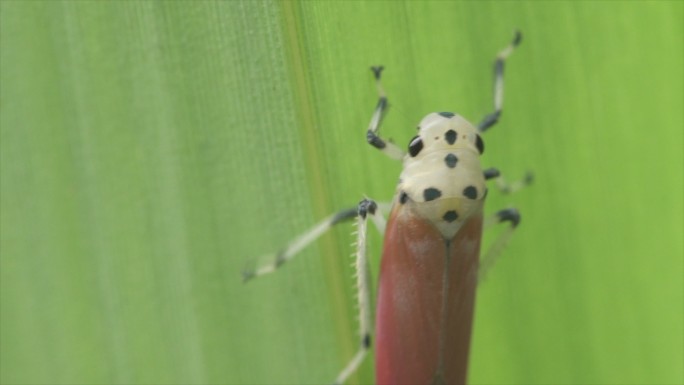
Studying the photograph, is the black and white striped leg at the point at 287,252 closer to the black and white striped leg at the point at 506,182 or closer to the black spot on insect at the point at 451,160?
the black spot on insect at the point at 451,160

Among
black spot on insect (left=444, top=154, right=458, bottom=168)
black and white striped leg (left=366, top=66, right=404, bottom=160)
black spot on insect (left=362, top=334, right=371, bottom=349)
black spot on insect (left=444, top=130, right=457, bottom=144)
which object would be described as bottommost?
black spot on insect (left=362, top=334, right=371, bottom=349)

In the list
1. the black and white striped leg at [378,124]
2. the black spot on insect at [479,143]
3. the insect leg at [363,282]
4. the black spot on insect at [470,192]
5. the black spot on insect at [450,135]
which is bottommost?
the insect leg at [363,282]

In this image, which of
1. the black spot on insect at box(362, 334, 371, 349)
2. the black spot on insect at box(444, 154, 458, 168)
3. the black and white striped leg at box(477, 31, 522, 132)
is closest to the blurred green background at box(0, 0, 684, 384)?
the black and white striped leg at box(477, 31, 522, 132)

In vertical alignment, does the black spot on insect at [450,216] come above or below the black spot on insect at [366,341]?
above

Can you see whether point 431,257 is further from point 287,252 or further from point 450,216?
point 287,252

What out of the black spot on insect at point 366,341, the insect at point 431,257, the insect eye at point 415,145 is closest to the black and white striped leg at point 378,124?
the insect at point 431,257

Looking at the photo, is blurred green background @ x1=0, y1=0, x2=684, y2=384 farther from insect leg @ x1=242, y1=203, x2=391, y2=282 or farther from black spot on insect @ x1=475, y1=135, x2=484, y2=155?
black spot on insect @ x1=475, y1=135, x2=484, y2=155

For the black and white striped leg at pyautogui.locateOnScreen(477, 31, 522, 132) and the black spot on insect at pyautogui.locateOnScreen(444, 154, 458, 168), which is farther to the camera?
the black spot on insect at pyautogui.locateOnScreen(444, 154, 458, 168)
